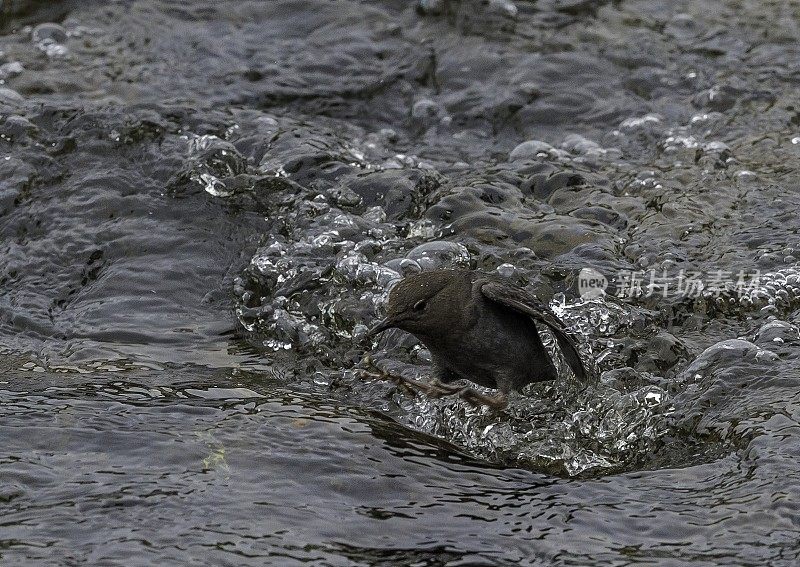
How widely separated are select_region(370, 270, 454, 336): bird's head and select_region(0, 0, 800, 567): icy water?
458 millimetres

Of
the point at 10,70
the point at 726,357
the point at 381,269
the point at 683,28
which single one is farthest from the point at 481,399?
the point at 683,28

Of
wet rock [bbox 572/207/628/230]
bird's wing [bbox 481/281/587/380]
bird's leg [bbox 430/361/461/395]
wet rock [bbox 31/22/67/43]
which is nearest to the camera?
bird's wing [bbox 481/281/587/380]

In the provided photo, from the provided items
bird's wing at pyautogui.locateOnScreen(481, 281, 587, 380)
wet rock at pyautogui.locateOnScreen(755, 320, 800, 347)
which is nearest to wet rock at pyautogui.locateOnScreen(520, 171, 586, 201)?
wet rock at pyautogui.locateOnScreen(755, 320, 800, 347)

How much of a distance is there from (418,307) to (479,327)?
359 mm

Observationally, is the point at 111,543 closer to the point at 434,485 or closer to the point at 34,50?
the point at 434,485

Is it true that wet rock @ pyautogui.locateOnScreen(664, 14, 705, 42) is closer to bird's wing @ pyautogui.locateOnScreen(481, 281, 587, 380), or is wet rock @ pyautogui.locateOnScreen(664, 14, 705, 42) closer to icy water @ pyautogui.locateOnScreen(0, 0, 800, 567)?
icy water @ pyautogui.locateOnScreen(0, 0, 800, 567)

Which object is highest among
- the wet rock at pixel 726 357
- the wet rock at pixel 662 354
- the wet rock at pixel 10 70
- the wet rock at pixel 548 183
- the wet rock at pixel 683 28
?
the wet rock at pixel 683 28

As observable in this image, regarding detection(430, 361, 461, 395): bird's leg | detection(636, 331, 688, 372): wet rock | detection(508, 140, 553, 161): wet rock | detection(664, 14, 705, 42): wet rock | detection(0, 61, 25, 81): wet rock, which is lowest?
detection(430, 361, 461, 395): bird's leg

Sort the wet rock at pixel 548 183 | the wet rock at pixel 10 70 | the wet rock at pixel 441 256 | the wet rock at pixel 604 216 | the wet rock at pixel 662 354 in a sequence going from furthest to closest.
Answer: the wet rock at pixel 10 70 < the wet rock at pixel 548 183 < the wet rock at pixel 604 216 < the wet rock at pixel 441 256 < the wet rock at pixel 662 354

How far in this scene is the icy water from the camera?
4.60m

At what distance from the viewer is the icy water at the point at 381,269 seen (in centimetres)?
460

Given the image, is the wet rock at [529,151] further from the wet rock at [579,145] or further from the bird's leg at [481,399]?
the bird's leg at [481,399]

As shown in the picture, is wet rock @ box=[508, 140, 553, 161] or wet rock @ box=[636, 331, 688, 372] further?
wet rock @ box=[508, 140, 553, 161]

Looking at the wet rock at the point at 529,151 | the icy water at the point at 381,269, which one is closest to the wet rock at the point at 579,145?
the icy water at the point at 381,269
